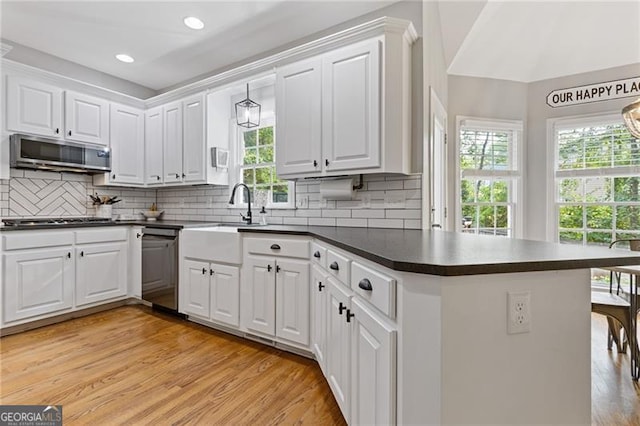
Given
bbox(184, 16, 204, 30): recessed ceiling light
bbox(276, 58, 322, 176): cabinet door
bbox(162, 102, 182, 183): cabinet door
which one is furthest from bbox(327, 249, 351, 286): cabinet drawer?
bbox(162, 102, 182, 183): cabinet door

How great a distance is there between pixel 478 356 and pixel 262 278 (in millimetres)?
1743

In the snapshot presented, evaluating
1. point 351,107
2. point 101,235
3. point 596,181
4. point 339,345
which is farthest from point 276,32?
point 596,181

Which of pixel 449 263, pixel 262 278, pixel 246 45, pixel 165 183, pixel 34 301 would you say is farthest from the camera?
pixel 165 183

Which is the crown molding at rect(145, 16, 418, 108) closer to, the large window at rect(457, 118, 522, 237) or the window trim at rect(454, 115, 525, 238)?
the window trim at rect(454, 115, 525, 238)

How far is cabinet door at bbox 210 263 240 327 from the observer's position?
2.60 m

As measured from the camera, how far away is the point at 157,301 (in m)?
3.23

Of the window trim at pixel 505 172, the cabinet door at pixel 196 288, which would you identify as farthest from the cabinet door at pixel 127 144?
the window trim at pixel 505 172

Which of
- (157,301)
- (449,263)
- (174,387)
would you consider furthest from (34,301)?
(449,263)

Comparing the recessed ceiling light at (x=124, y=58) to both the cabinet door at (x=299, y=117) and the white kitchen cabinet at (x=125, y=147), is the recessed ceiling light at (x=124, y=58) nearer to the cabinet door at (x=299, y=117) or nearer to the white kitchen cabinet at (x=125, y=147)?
the white kitchen cabinet at (x=125, y=147)

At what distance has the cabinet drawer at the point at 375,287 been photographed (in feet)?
3.47

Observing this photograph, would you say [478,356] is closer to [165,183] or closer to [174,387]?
[174,387]

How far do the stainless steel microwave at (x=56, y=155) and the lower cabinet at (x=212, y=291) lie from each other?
1627 mm

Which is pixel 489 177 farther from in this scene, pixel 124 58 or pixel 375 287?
pixel 124 58

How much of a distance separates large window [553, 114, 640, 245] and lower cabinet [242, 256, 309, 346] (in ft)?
11.2
